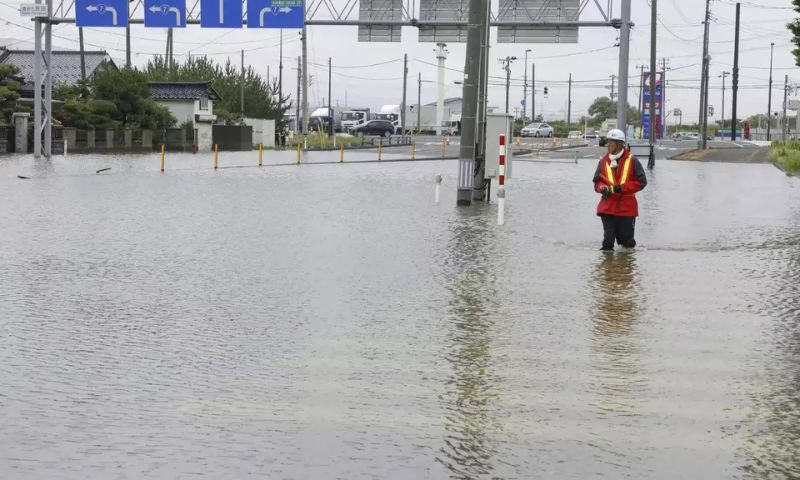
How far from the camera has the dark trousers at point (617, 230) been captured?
49.3 feet

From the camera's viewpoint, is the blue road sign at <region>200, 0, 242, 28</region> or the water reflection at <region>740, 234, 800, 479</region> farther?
the blue road sign at <region>200, 0, 242, 28</region>

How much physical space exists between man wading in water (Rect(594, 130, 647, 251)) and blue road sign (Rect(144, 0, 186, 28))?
1299 inches

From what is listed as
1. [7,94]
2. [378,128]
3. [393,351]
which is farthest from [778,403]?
[378,128]

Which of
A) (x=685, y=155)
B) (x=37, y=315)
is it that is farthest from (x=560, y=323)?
(x=685, y=155)

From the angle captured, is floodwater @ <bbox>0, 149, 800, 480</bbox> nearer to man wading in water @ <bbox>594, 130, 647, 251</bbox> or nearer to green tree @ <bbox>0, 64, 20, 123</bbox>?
man wading in water @ <bbox>594, 130, 647, 251</bbox>

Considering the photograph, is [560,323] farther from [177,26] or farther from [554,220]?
[177,26]

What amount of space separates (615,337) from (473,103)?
1563 centimetres

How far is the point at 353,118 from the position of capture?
136250 mm

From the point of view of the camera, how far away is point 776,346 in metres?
8.85

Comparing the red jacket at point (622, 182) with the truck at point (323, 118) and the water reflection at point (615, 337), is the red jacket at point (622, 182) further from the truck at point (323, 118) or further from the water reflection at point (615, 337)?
the truck at point (323, 118)

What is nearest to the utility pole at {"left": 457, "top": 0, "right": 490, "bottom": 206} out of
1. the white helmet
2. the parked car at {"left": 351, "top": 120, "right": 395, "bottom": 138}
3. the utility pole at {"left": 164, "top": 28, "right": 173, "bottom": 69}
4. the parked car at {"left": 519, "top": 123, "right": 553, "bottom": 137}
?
the white helmet

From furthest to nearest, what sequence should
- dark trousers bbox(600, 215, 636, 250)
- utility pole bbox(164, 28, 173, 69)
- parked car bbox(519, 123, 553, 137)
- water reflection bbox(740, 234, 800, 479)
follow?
parked car bbox(519, 123, 553, 137) < utility pole bbox(164, 28, 173, 69) < dark trousers bbox(600, 215, 636, 250) < water reflection bbox(740, 234, 800, 479)

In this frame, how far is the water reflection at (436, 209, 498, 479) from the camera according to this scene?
5695 millimetres

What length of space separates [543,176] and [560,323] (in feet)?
90.1
